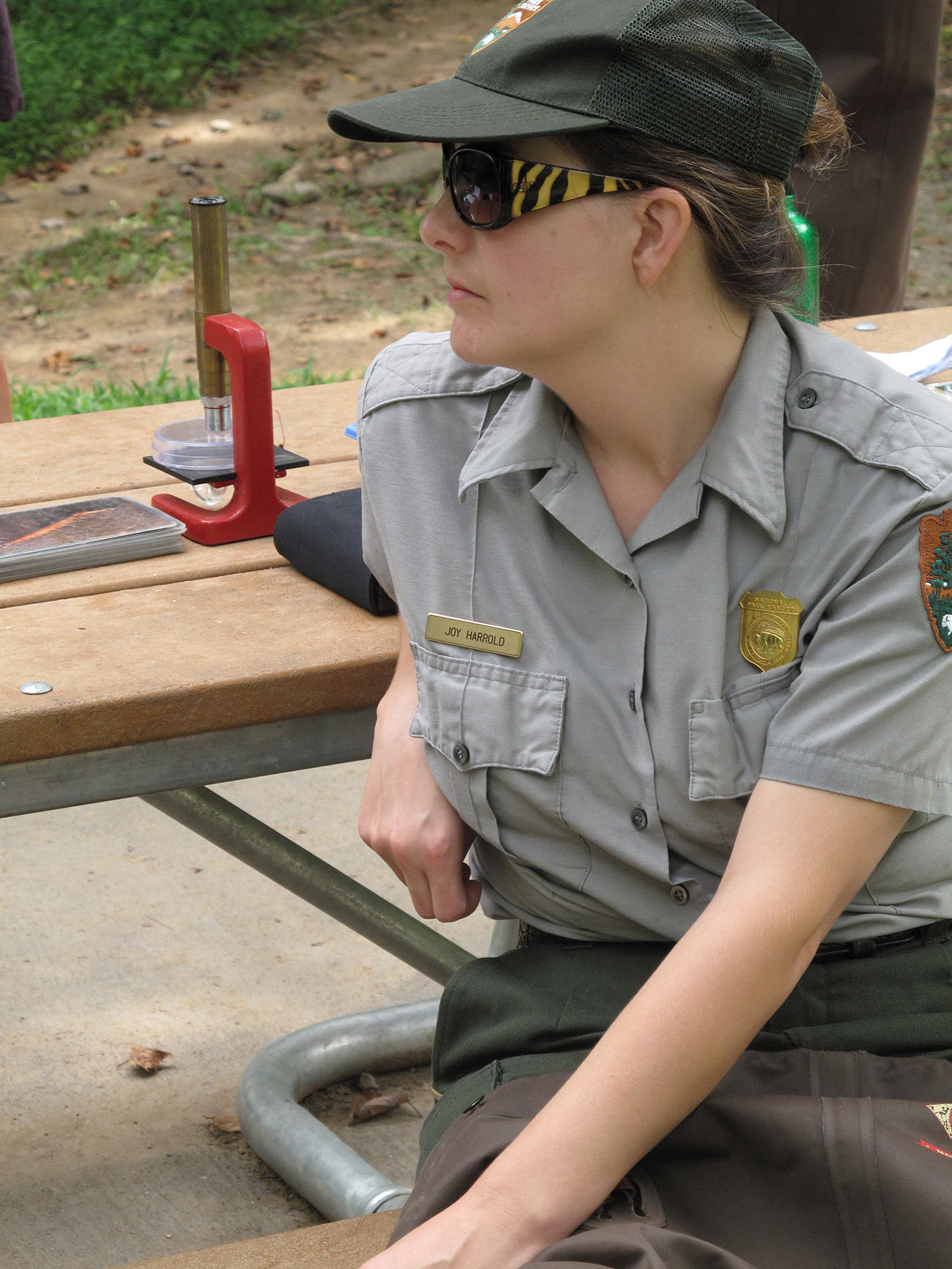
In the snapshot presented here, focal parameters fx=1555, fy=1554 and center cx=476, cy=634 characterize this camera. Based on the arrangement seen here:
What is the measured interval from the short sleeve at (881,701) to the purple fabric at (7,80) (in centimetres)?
293

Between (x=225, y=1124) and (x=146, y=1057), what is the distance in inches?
7.9

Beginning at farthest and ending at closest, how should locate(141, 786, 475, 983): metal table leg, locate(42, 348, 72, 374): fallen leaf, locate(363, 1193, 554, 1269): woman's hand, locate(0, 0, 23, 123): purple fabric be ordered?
locate(42, 348, 72, 374): fallen leaf, locate(0, 0, 23, 123): purple fabric, locate(141, 786, 475, 983): metal table leg, locate(363, 1193, 554, 1269): woman's hand

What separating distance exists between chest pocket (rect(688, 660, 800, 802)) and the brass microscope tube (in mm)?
822

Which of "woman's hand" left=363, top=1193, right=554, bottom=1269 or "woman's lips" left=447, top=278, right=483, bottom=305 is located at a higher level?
"woman's lips" left=447, top=278, right=483, bottom=305

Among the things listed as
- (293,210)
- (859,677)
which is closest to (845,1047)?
(859,677)

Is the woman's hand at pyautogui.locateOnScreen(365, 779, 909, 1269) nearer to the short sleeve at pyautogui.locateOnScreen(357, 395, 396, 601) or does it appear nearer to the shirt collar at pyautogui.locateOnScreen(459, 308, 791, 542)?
Result: the shirt collar at pyautogui.locateOnScreen(459, 308, 791, 542)

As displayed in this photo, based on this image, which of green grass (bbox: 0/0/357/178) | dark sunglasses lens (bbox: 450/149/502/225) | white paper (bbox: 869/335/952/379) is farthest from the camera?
green grass (bbox: 0/0/357/178)

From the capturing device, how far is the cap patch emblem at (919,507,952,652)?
1274mm

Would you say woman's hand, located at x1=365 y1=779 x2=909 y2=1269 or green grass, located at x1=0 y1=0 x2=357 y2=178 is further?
green grass, located at x1=0 y1=0 x2=357 y2=178

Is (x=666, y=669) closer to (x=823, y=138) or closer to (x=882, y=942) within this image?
(x=882, y=942)

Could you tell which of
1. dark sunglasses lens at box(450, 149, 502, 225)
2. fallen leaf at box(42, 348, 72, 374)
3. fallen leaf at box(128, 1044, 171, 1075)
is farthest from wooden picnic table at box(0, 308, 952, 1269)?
fallen leaf at box(42, 348, 72, 374)

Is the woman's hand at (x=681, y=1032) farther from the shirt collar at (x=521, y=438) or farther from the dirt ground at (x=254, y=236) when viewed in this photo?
the dirt ground at (x=254, y=236)

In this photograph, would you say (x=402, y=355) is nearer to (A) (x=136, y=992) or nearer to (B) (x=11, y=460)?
(B) (x=11, y=460)

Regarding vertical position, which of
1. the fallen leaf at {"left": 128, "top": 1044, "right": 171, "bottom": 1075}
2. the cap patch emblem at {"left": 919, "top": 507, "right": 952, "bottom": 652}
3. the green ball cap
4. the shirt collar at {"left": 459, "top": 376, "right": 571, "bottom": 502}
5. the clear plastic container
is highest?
the green ball cap
